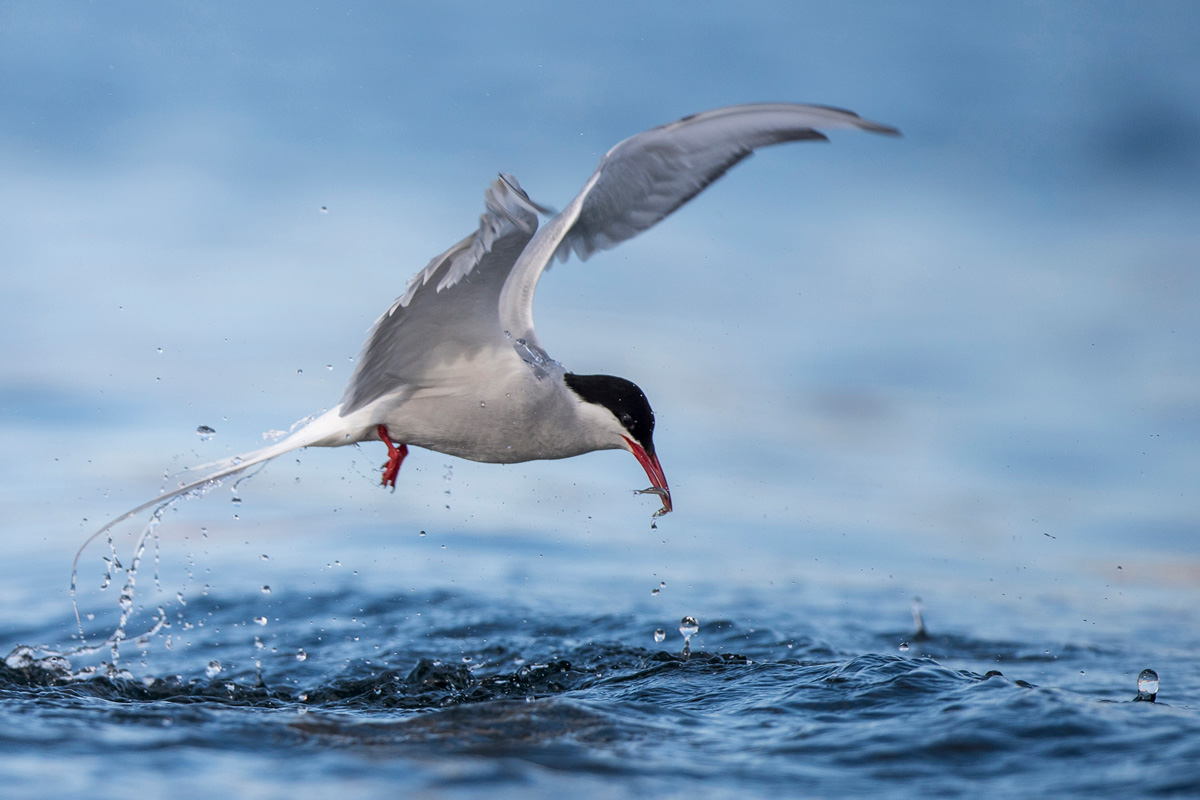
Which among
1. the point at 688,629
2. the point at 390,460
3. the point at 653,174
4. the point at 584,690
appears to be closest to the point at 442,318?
the point at 390,460

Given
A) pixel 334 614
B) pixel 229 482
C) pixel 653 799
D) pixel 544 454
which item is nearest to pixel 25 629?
pixel 334 614

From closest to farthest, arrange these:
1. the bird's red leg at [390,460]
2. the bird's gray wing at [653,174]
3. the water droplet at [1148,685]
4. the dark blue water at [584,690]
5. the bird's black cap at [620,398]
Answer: the dark blue water at [584,690], the bird's gray wing at [653,174], the water droplet at [1148,685], the bird's black cap at [620,398], the bird's red leg at [390,460]

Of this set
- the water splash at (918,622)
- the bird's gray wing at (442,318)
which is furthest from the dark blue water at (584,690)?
the bird's gray wing at (442,318)

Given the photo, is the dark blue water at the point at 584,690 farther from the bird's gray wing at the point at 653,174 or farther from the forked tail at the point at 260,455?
the bird's gray wing at the point at 653,174

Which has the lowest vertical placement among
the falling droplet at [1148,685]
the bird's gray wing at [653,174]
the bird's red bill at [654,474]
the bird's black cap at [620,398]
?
the falling droplet at [1148,685]

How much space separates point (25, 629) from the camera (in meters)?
6.04

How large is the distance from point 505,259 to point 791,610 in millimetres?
3179

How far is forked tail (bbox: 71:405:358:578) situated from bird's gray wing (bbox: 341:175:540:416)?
0.50 feet

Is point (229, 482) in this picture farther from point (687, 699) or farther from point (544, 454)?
point (687, 699)

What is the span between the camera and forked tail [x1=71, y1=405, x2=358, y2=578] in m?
4.75

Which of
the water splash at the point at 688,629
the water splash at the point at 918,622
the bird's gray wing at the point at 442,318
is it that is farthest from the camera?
the water splash at the point at 918,622

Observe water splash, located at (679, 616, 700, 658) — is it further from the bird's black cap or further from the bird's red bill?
the bird's black cap

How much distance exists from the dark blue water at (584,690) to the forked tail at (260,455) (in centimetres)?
82

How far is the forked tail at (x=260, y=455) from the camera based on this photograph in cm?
475
